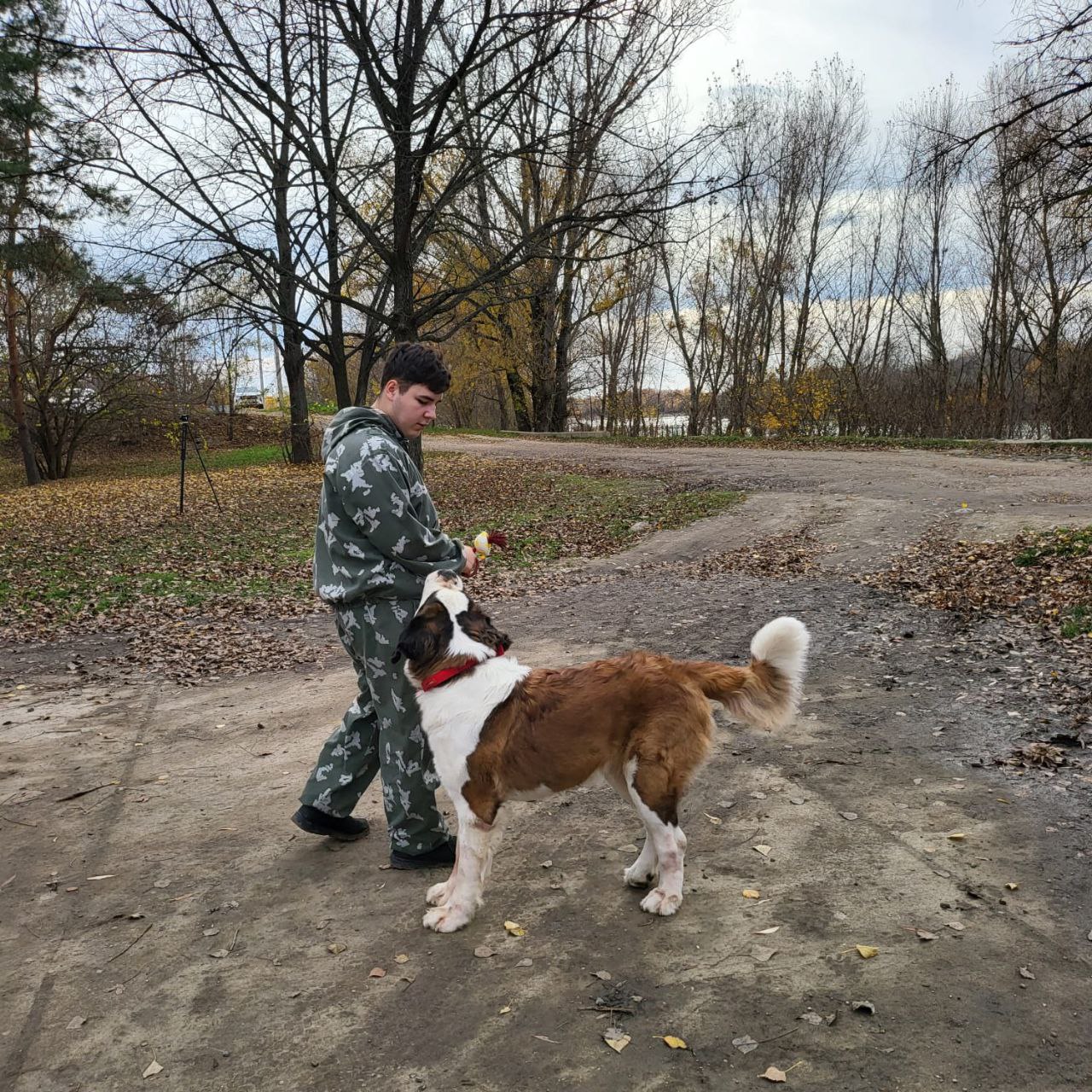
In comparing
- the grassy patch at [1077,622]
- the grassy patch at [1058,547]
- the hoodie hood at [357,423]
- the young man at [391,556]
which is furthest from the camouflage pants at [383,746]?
the grassy patch at [1058,547]

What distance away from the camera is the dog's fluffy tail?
368 centimetres

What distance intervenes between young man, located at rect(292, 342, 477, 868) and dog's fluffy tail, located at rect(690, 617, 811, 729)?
4.28ft

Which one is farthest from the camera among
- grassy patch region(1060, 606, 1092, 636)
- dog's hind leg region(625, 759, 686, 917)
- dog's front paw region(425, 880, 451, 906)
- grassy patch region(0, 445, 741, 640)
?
grassy patch region(0, 445, 741, 640)

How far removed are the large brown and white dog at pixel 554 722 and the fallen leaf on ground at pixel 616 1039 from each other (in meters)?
0.75

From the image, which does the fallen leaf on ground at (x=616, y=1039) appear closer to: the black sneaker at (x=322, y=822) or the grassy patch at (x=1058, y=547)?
the black sneaker at (x=322, y=822)

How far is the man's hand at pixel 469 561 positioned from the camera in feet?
12.8

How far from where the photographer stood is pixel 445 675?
360cm

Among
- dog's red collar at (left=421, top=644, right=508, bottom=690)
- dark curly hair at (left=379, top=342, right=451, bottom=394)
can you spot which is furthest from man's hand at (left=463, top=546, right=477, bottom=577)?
dark curly hair at (left=379, top=342, right=451, bottom=394)

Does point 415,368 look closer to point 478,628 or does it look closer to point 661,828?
point 478,628

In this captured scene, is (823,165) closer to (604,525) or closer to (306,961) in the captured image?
(604,525)

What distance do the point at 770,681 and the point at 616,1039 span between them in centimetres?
156

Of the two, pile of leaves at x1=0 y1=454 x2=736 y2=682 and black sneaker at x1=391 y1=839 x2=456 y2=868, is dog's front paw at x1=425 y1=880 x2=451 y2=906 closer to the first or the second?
black sneaker at x1=391 y1=839 x2=456 y2=868

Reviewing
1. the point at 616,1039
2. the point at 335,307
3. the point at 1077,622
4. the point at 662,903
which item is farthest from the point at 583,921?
A: the point at 335,307

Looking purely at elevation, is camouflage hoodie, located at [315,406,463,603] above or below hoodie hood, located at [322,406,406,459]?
below
